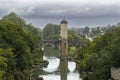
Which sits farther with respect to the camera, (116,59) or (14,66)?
(14,66)

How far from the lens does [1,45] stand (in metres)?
45.2

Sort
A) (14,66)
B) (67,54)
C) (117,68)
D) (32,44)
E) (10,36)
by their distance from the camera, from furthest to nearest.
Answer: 1. (67,54)
2. (32,44)
3. (10,36)
4. (14,66)
5. (117,68)

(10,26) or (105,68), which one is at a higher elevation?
(10,26)

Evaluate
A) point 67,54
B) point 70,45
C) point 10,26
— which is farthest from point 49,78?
point 70,45

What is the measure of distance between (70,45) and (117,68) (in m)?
96.4

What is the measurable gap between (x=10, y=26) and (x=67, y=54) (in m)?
61.4

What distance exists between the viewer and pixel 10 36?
159 feet

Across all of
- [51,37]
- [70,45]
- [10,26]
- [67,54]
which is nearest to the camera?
[10,26]

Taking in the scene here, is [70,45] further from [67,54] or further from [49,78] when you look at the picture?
[49,78]

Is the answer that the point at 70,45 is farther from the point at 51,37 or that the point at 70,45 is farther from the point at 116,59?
the point at 116,59

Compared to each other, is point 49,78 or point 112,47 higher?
point 112,47

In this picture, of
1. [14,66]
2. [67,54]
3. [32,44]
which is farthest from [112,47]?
[67,54]

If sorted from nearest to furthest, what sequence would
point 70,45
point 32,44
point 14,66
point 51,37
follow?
point 14,66, point 32,44, point 70,45, point 51,37

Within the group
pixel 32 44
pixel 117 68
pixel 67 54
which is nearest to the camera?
pixel 117 68
